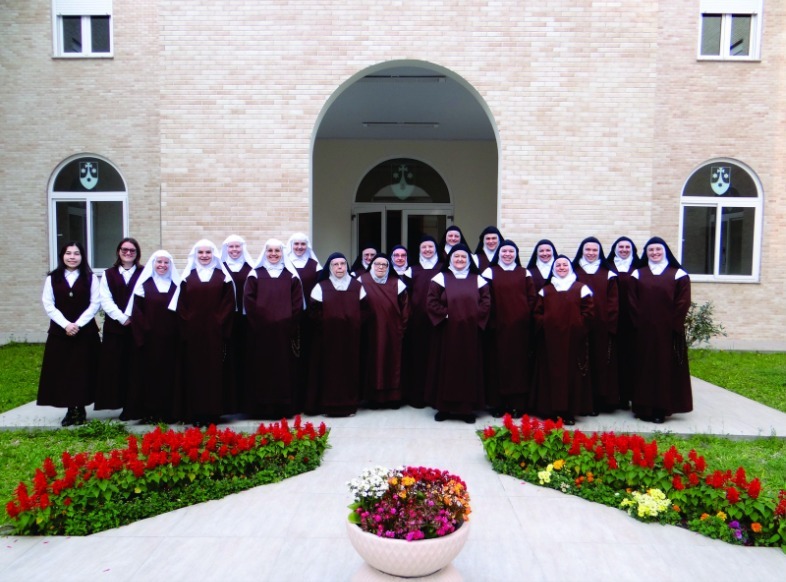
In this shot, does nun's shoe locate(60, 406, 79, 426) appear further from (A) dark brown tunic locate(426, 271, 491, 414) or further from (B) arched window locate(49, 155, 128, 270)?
(B) arched window locate(49, 155, 128, 270)

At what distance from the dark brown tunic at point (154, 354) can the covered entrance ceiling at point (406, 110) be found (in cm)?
561

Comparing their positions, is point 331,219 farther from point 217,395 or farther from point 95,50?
point 217,395

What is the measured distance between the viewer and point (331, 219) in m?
16.6

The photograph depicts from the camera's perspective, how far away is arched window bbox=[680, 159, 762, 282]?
513 inches

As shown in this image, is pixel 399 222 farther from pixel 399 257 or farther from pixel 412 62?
pixel 399 257

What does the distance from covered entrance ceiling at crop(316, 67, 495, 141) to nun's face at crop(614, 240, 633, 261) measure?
13.7 ft

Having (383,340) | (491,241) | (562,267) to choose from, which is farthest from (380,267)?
(562,267)

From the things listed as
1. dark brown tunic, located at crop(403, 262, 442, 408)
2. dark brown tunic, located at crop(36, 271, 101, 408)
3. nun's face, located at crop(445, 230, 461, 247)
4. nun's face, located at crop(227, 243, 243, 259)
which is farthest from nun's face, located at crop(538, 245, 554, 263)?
dark brown tunic, located at crop(36, 271, 101, 408)

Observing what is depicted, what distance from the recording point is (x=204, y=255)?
6367 mm

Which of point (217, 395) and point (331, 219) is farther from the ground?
point (331, 219)

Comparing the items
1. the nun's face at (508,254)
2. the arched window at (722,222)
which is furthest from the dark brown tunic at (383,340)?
the arched window at (722,222)

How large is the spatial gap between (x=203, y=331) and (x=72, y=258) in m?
1.61

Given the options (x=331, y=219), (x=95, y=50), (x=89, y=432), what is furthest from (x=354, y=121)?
(x=89, y=432)

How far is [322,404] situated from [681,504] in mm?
3728
